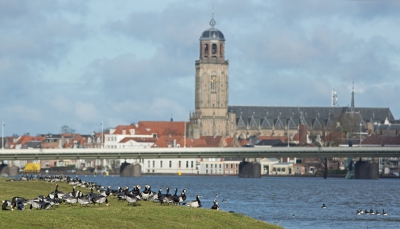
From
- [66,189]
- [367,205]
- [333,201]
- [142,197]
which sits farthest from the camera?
[333,201]

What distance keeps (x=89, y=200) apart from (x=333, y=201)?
5387cm

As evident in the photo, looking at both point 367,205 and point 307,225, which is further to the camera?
point 367,205

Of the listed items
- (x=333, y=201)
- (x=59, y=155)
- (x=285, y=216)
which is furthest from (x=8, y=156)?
(x=285, y=216)

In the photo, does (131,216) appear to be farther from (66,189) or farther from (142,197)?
(66,189)

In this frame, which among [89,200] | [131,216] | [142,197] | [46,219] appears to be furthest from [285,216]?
[46,219]

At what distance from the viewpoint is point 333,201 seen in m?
104

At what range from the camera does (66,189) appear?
3300 inches

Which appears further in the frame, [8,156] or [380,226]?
[8,156]

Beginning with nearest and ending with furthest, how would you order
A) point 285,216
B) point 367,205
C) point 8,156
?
point 285,216 → point 367,205 → point 8,156

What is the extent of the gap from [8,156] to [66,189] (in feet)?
348

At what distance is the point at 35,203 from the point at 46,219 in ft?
22.4

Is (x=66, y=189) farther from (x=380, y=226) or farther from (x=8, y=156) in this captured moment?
(x=8, y=156)

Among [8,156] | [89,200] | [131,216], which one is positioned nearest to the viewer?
[131,216]

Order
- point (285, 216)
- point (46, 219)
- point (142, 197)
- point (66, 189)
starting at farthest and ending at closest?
point (66, 189) < point (285, 216) < point (142, 197) < point (46, 219)
